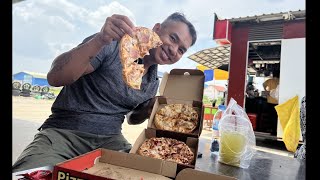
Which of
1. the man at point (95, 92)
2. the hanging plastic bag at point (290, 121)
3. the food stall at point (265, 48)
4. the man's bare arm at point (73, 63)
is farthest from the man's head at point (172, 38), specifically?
the hanging plastic bag at point (290, 121)

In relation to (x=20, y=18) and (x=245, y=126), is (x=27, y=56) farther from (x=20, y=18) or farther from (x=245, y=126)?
(x=245, y=126)

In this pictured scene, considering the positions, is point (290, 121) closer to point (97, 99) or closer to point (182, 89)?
point (182, 89)

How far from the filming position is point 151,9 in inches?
71.1

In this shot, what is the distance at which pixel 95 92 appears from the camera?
1.67 meters

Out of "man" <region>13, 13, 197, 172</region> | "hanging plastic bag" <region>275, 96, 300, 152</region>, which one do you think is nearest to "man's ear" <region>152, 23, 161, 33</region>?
"man" <region>13, 13, 197, 172</region>

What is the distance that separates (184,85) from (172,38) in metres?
0.47

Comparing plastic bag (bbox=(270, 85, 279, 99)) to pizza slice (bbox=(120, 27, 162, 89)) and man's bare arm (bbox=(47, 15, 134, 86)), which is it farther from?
man's bare arm (bbox=(47, 15, 134, 86))

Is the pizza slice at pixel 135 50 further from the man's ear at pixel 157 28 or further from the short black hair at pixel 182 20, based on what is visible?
the short black hair at pixel 182 20

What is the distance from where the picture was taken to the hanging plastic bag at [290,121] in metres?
2.57

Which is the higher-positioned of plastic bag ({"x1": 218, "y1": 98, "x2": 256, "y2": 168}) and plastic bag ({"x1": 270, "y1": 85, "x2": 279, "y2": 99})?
plastic bag ({"x1": 270, "y1": 85, "x2": 279, "y2": 99})

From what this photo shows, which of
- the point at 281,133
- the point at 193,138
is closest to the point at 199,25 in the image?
the point at 193,138

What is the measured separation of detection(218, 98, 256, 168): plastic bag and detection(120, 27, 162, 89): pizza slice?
0.64 metres

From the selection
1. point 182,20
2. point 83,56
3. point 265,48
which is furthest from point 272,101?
point 83,56

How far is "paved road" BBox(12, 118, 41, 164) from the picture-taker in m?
1.56
